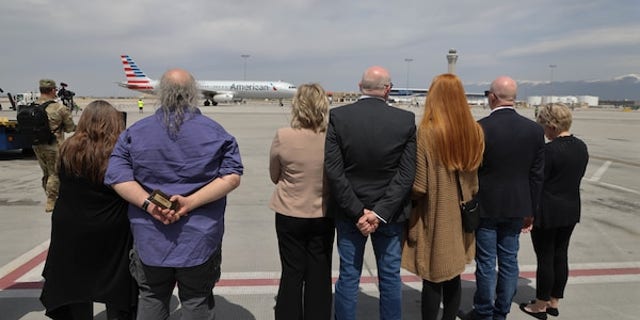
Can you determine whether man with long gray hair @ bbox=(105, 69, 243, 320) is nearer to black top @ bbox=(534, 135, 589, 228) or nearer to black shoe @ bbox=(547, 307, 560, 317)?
black top @ bbox=(534, 135, 589, 228)

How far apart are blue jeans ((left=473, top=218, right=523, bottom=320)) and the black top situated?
0.36 metres

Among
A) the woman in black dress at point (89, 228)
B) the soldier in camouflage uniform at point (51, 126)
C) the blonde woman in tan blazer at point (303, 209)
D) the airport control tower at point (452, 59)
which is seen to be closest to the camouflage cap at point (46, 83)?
the soldier in camouflage uniform at point (51, 126)

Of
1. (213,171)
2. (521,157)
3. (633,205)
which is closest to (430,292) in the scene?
(521,157)

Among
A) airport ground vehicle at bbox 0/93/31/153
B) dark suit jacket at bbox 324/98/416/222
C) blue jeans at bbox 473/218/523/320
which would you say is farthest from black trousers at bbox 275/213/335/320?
airport ground vehicle at bbox 0/93/31/153

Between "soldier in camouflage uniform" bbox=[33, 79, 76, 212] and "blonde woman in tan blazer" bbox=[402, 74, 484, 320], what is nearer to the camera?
"blonde woman in tan blazer" bbox=[402, 74, 484, 320]

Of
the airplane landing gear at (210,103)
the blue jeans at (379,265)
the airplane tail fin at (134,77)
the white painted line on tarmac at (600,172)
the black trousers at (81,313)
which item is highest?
the airplane tail fin at (134,77)

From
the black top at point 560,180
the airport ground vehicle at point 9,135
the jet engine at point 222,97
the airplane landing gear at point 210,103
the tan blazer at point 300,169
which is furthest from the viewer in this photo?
the airplane landing gear at point 210,103

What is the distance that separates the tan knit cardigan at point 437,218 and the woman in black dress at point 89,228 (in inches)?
74.8

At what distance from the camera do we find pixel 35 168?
9.57m

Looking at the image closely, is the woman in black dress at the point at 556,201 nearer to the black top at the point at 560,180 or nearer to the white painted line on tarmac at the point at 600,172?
the black top at the point at 560,180

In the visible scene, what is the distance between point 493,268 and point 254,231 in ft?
10.5

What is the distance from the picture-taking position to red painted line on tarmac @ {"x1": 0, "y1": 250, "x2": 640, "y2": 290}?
3.71 meters

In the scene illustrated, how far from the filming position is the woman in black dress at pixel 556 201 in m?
3.14

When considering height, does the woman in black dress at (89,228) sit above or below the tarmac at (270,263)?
above
